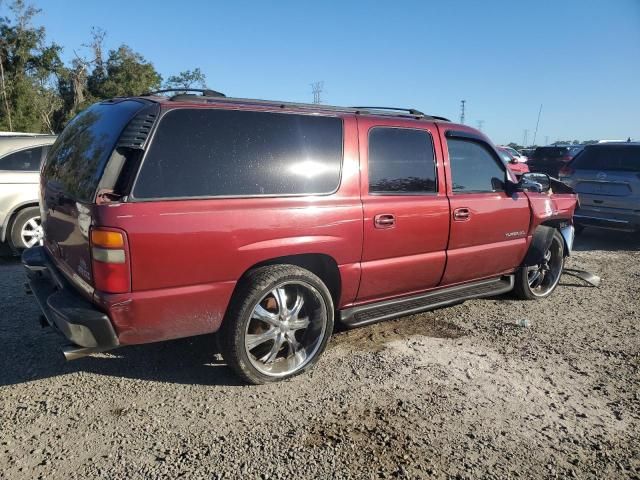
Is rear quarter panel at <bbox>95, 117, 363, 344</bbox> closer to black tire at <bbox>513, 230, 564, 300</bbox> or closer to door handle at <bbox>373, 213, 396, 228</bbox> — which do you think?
door handle at <bbox>373, 213, 396, 228</bbox>

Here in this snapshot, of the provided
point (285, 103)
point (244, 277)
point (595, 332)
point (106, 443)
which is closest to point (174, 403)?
point (106, 443)

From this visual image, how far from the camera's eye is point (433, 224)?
4051mm

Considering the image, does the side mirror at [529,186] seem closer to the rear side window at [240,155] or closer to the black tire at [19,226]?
the rear side window at [240,155]

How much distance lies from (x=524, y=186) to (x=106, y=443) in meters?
4.30

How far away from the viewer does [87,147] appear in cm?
320

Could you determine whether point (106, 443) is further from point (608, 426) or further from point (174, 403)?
point (608, 426)

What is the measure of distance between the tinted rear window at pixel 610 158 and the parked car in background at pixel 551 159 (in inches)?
429

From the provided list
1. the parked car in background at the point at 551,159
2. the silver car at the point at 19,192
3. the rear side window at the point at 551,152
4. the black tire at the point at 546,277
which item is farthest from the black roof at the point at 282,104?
the rear side window at the point at 551,152

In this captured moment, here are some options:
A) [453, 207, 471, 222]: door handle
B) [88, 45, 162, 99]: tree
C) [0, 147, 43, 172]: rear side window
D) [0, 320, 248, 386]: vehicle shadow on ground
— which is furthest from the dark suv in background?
[88, 45, 162, 99]: tree

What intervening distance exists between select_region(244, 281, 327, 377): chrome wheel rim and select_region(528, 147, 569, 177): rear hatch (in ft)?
59.7

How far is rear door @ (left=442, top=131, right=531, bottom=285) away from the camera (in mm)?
4305

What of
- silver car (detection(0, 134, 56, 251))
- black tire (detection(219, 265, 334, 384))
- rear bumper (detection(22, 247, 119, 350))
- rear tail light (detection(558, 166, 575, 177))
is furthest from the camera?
rear tail light (detection(558, 166, 575, 177))

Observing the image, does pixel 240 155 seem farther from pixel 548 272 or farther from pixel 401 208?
pixel 548 272

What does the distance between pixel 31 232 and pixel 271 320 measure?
4.65 m
